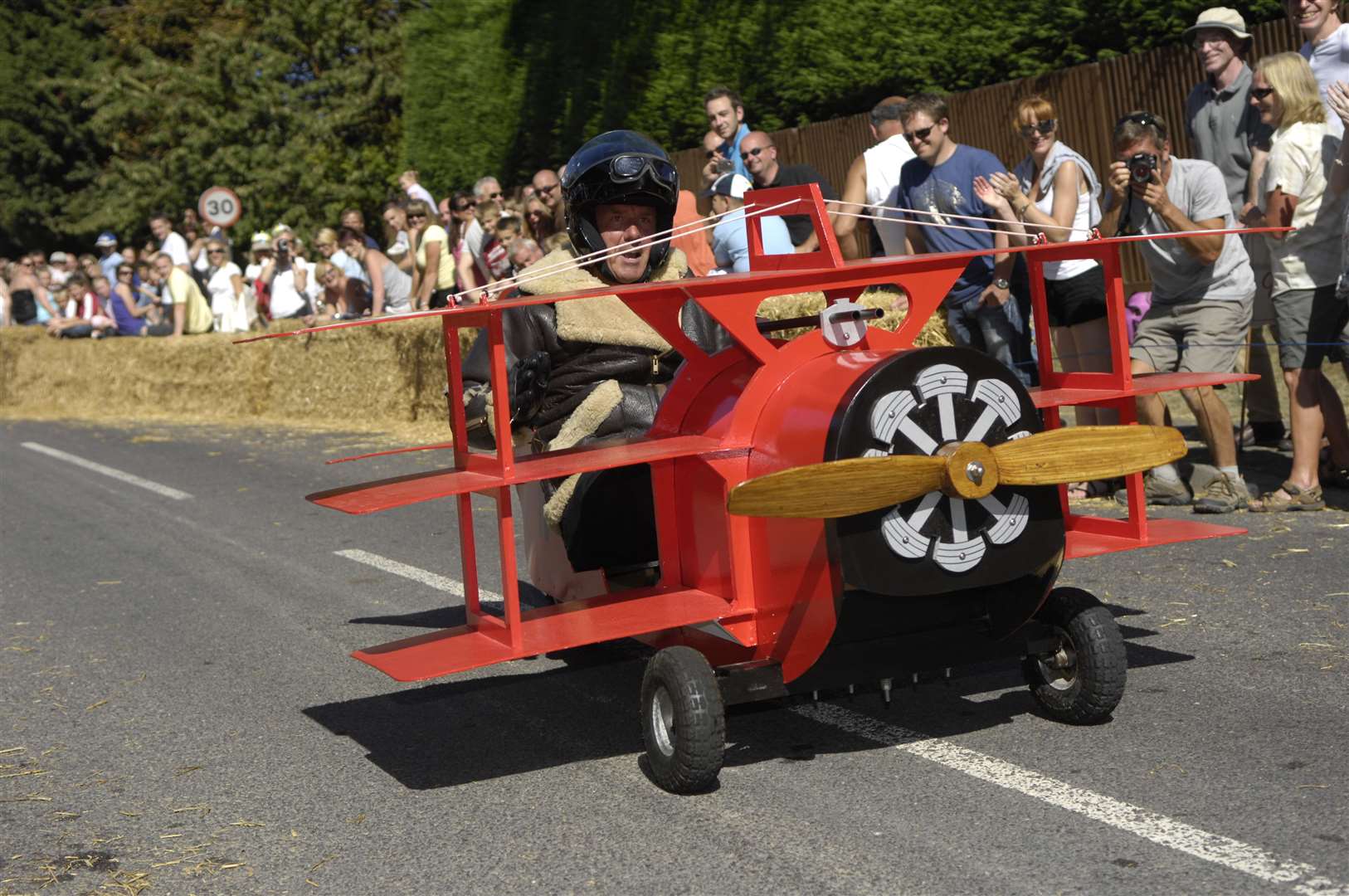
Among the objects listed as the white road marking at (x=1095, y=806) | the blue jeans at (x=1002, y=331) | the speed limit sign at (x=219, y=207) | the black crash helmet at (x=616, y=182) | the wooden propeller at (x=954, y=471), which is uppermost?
the speed limit sign at (x=219, y=207)

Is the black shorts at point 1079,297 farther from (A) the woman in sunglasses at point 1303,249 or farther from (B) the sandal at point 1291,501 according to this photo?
(B) the sandal at point 1291,501

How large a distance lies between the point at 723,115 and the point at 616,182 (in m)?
5.83

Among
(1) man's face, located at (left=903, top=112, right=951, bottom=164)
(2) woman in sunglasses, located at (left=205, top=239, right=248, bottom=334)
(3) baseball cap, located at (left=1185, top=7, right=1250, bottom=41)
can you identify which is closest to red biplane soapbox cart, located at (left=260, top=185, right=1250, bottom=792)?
(1) man's face, located at (left=903, top=112, right=951, bottom=164)

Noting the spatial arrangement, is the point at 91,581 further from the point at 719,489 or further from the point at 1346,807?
the point at 1346,807

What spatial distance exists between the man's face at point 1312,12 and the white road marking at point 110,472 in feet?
27.6

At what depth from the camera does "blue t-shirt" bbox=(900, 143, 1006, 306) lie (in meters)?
8.98

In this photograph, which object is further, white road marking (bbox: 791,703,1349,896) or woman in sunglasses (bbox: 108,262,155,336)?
woman in sunglasses (bbox: 108,262,155,336)

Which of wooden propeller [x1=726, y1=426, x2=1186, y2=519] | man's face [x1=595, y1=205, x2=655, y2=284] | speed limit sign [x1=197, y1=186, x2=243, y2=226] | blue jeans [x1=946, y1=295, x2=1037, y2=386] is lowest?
wooden propeller [x1=726, y1=426, x2=1186, y2=519]

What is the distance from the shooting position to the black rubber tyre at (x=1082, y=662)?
183 inches

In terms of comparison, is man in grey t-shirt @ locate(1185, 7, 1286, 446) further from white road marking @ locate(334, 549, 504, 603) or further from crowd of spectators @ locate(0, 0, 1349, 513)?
white road marking @ locate(334, 549, 504, 603)

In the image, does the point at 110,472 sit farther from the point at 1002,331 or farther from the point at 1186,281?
the point at 1186,281

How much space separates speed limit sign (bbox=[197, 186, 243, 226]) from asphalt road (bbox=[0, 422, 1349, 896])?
70.3ft

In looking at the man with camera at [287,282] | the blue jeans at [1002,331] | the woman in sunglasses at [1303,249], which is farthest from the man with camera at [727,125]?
the man with camera at [287,282]

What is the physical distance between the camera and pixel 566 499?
542 cm
